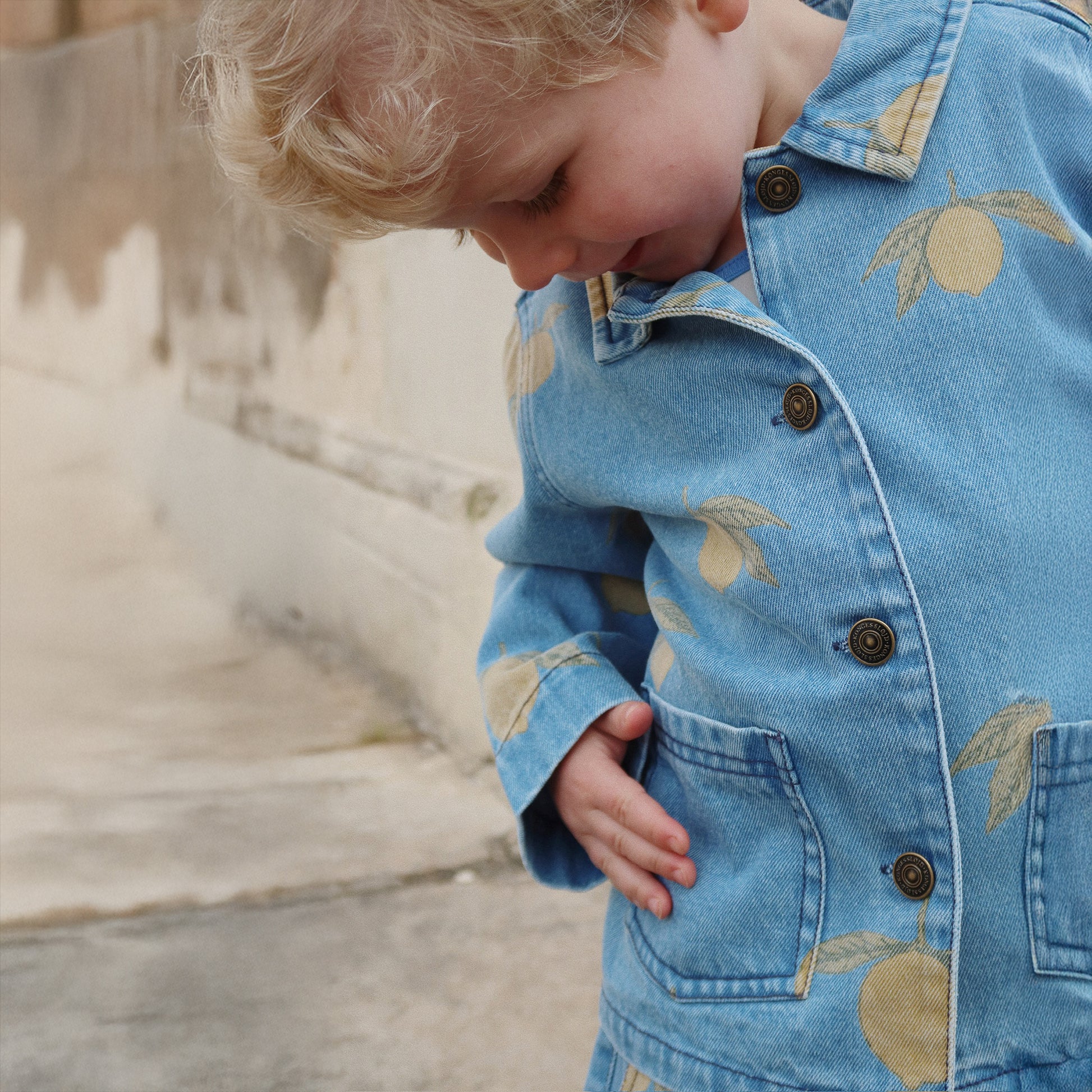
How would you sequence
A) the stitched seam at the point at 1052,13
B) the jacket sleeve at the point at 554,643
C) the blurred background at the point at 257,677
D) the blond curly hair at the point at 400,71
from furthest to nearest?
1. the blurred background at the point at 257,677
2. the jacket sleeve at the point at 554,643
3. the stitched seam at the point at 1052,13
4. the blond curly hair at the point at 400,71

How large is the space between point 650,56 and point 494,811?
1.24 meters

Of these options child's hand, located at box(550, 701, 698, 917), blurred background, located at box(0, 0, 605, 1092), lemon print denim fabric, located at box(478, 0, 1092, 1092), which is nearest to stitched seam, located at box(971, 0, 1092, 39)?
lemon print denim fabric, located at box(478, 0, 1092, 1092)

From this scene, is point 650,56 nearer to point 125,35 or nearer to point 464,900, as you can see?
point 464,900

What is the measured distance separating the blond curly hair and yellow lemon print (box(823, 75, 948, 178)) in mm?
122

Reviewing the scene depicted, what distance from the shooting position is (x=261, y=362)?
2.80 meters

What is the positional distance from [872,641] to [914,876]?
124 mm

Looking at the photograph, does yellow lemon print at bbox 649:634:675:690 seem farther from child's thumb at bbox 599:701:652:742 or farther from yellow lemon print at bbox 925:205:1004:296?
yellow lemon print at bbox 925:205:1004:296

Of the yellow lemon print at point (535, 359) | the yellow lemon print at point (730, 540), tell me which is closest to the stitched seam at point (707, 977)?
the yellow lemon print at point (730, 540)

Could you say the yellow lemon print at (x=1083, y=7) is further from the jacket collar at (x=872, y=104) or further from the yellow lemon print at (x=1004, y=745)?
the yellow lemon print at (x=1004, y=745)

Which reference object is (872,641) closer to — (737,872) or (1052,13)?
(737,872)

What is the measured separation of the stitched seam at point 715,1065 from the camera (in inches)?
26.9

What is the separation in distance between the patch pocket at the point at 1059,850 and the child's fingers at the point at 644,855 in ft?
0.62

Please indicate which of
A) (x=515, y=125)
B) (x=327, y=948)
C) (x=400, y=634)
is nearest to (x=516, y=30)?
(x=515, y=125)

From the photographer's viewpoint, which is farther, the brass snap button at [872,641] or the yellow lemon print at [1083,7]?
the yellow lemon print at [1083,7]
